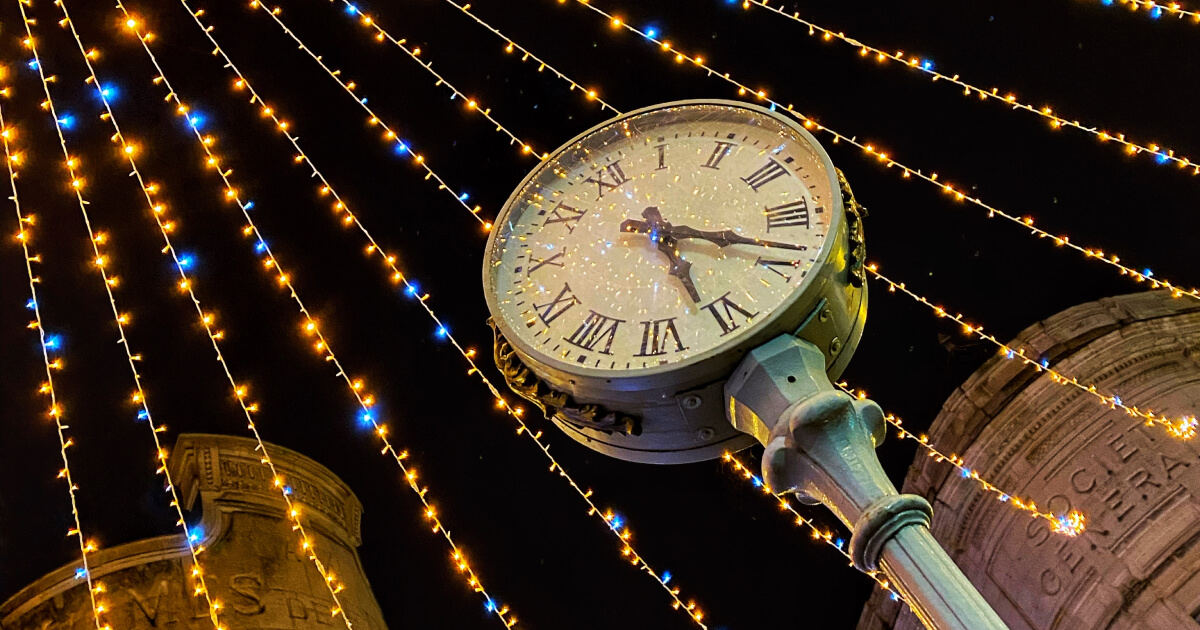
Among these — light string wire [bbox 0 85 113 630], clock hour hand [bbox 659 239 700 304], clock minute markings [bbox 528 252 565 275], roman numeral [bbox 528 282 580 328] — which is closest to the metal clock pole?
clock hour hand [bbox 659 239 700 304]

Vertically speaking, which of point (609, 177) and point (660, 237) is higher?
point (609, 177)

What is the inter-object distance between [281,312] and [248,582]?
1.59 m

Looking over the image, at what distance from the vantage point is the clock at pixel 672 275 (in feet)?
9.27

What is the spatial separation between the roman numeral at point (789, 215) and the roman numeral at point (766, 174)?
139 millimetres

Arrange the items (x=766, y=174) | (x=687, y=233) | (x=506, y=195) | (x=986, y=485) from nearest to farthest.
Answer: (x=687, y=233) < (x=766, y=174) < (x=986, y=485) < (x=506, y=195)

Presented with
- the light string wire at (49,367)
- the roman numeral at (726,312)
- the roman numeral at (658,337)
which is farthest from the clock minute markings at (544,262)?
the light string wire at (49,367)

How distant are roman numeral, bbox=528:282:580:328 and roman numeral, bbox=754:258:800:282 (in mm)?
613

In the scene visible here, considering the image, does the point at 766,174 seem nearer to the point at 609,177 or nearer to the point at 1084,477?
the point at 609,177

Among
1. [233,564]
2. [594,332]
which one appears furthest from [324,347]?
[594,332]

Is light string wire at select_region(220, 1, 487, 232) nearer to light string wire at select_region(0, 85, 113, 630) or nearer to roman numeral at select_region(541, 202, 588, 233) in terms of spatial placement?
light string wire at select_region(0, 85, 113, 630)

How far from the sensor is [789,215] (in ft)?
9.99

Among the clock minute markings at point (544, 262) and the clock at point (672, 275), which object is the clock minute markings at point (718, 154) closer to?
the clock at point (672, 275)

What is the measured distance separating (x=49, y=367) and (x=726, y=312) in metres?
3.71

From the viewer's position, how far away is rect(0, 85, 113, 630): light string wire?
432cm
